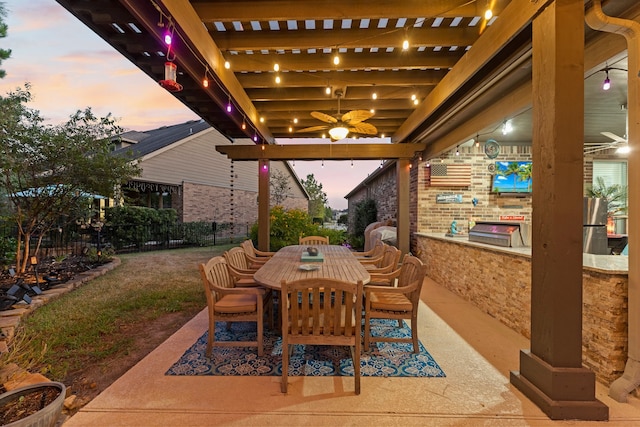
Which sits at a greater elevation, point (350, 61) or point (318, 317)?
point (350, 61)

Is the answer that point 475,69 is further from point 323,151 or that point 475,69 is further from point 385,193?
point 385,193

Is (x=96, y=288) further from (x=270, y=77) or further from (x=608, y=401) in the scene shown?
(x=608, y=401)

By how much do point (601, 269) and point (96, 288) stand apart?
7.04 m

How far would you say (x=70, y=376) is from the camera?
99.5 inches

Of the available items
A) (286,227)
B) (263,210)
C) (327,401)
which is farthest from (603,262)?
(286,227)

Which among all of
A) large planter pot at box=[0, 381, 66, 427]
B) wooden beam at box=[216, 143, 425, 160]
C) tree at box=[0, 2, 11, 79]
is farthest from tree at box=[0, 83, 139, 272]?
large planter pot at box=[0, 381, 66, 427]

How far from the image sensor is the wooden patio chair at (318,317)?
84.5 inches

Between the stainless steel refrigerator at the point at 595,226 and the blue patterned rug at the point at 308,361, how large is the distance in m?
3.20

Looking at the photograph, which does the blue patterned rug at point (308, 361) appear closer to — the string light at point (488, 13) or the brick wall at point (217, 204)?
the string light at point (488, 13)

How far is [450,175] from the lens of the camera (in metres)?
6.72

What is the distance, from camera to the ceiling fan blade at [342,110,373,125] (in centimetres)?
399

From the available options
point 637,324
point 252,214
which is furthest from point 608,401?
point 252,214

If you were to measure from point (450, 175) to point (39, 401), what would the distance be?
723 centimetres

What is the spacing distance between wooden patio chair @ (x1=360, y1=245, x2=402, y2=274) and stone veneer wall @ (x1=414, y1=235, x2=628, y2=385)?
1331mm
